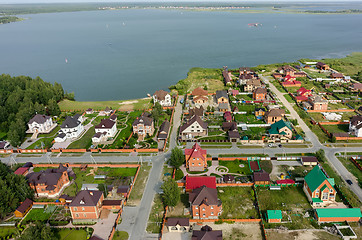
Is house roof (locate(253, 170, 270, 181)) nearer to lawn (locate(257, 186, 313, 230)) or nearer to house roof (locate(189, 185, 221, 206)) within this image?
lawn (locate(257, 186, 313, 230))

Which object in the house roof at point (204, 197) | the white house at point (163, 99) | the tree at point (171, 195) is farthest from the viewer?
the white house at point (163, 99)

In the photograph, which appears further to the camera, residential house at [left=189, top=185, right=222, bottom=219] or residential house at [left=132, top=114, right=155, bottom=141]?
residential house at [left=132, top=114, right=155, bottom=141]

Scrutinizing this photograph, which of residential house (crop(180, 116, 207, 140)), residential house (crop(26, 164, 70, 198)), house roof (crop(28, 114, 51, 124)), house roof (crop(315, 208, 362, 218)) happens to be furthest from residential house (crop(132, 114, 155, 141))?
house roof (crop(315, 208, 362, 218))

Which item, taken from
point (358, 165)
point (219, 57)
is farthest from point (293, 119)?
point (219, 57)

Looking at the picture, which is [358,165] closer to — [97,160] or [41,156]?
[97,160]

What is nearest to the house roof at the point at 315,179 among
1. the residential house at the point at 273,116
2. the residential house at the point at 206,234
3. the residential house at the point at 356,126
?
the residential house at the point at 206,234

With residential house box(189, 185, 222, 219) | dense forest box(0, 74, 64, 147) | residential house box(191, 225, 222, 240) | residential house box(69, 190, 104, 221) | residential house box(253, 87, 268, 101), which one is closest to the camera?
residential house box(191, 225, 222, 240)

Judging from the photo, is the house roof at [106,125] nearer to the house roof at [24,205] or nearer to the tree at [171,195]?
the house roof at [24,205]
